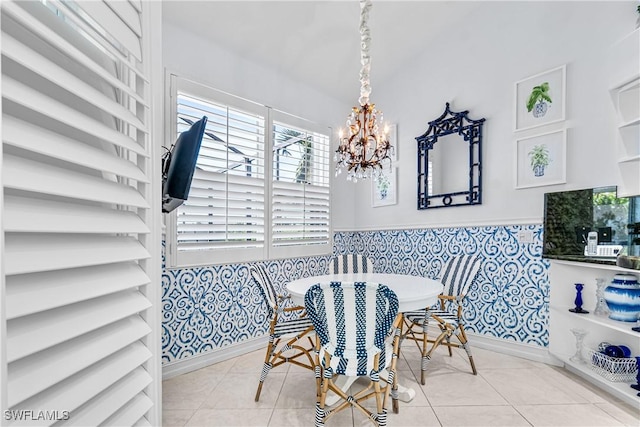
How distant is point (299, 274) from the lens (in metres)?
3.50

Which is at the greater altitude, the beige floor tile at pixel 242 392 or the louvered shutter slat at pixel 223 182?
the louvered shutter slat at pixel 223 182

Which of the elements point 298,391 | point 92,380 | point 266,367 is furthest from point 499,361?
point 92,380

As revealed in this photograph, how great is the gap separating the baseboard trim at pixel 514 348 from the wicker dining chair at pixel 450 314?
1.39 feet

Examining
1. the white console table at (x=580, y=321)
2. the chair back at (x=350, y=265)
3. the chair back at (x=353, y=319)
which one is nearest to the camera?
the chair back at (x=353, y=319)

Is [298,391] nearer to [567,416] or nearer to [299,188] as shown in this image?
[567,416]

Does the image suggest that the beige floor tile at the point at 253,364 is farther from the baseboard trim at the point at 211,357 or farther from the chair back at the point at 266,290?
the chair back at the point at 266,290

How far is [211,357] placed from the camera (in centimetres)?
273

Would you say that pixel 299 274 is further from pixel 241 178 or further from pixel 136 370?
pixel 136 370

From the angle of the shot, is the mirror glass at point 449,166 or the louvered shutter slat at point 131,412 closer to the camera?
the louvered shutter slat at point 131,412

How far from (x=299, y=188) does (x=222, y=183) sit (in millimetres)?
963

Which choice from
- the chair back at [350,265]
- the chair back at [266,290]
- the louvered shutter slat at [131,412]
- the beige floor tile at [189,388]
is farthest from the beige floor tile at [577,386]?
the louvered shutter slat at [131,412]

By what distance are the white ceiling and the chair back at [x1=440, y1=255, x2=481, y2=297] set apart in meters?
2.50

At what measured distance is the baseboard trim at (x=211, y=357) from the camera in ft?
8.18

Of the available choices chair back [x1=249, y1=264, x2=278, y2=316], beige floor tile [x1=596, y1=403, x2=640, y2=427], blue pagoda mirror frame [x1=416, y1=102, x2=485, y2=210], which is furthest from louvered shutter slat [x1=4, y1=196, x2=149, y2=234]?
blue pagoda mirror frame [x1=416, y1=102, x2=485, y2=210]
